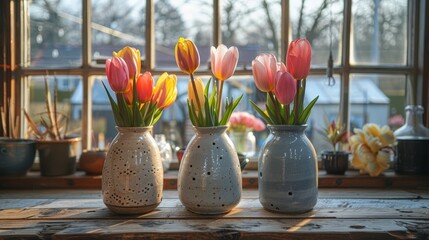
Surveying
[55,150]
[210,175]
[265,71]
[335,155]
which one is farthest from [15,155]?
[335,155]

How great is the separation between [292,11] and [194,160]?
2.43 feet

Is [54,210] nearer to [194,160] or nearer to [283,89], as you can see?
[194,160]

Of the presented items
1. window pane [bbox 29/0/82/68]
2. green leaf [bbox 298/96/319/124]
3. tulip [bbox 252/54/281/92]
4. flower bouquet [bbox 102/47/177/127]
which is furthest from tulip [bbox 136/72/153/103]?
window pane [bbox 29/0/82/68]

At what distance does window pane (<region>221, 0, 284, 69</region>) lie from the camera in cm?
140

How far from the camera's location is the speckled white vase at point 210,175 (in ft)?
2.94

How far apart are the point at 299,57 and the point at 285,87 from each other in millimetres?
79

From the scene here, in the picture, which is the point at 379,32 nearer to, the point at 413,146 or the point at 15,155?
the point at 413,146

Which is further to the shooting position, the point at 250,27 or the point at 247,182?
the point at 250,27

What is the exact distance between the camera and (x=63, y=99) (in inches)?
55.6

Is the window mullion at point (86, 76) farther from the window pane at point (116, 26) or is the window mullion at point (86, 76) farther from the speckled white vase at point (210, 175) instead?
the speckled white vase at point (210, 175)

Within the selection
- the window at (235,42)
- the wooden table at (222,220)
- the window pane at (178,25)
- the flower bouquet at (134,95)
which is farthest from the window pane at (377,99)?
the flower bouquet at (134,95)

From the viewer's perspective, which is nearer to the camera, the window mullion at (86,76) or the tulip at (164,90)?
the tulip at (164,90)

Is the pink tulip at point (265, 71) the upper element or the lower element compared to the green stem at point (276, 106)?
upper

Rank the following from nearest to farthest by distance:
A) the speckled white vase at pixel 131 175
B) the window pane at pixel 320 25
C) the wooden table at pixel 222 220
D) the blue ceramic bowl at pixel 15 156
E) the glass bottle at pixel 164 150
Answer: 1. the wooden table at pixel 222 220
2. the speckled white vase at pixel 131 175
3. the blue ceramic bowl at pixel 15 156
4. the glass bottle at pixel 164 150
5. the window pane at pixel 320 25
